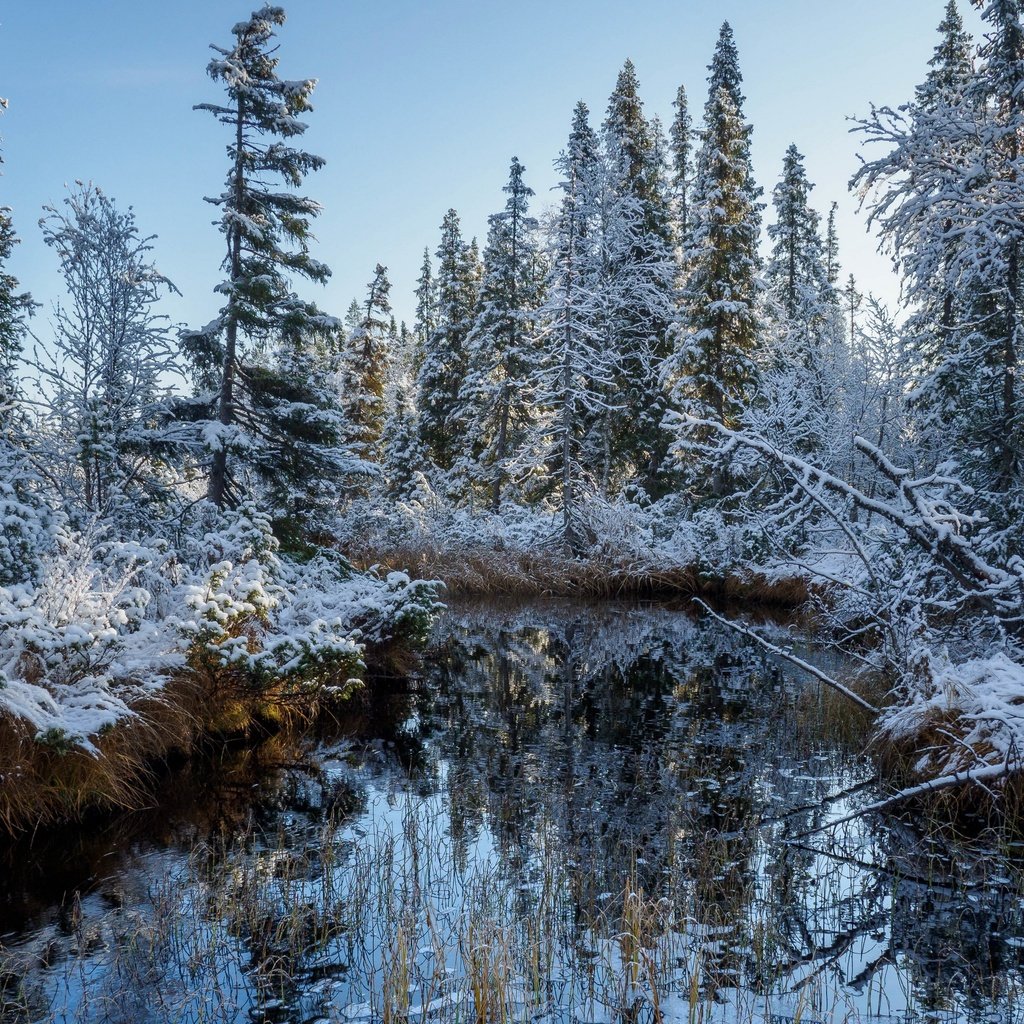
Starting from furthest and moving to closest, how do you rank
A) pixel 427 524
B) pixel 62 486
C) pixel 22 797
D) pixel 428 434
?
pixel 428 434
pixel 427 524
pixel 62 486
pixel 22 797

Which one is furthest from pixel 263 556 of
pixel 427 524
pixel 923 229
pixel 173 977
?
pixel 427 524

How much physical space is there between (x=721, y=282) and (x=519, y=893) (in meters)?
22.9

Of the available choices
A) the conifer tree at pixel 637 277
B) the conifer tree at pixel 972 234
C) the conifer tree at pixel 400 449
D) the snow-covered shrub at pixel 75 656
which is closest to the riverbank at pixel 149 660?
the snow-covered shrub at pixel 75 656

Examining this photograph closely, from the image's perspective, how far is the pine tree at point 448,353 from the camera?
1331 inches

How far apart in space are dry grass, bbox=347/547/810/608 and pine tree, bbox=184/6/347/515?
8275mm

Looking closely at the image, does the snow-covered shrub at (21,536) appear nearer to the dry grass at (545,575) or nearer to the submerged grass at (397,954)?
the submerged grass at (397,954)

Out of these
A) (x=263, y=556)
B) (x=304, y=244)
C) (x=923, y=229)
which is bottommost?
(x=263, y=556)

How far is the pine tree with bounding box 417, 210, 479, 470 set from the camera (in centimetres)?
3381

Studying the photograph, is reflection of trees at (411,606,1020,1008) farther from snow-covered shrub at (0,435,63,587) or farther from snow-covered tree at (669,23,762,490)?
snow-covered tree at (669,23,762,490)

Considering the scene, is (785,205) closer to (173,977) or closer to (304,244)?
(304,244)

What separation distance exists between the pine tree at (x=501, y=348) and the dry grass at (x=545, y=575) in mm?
7203

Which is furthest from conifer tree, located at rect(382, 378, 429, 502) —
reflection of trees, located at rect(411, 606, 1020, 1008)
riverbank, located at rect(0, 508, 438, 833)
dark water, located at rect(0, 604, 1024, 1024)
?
dark water, located at rect(0, 604, 1024, 1024)

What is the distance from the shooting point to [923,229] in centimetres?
838

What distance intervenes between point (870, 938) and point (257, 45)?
15234mm
